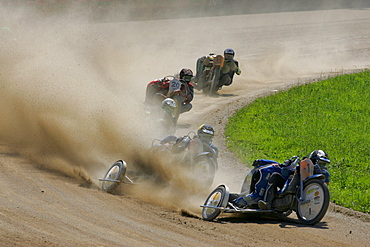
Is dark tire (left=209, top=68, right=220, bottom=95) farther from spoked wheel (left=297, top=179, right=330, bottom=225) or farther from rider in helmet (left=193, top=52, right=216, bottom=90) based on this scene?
spoked wheel (left=297, top=179, right=330, bottom=225)

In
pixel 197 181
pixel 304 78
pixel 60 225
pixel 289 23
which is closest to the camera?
pixel 60 225

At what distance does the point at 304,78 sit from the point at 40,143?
1828 cm

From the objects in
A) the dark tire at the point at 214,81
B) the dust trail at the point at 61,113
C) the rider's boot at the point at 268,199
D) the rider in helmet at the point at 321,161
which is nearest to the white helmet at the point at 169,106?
the dust trail at the point at 61,113

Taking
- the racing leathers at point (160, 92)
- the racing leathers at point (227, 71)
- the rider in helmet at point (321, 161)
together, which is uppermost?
the racing leathers at point (227, 71)

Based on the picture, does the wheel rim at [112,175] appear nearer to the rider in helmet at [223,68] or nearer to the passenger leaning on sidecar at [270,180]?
the passenger leaning on sidecar at [270,180]

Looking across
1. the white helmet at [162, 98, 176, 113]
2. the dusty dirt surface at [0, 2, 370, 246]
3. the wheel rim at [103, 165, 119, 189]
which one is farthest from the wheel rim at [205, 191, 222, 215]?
the white helmet at [162, 98, 176, 113]

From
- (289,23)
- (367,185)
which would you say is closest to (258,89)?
(367,185)

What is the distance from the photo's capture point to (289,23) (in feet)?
160

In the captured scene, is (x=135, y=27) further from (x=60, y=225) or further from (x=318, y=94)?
(x=60, y=225)

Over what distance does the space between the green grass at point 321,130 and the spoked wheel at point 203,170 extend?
9.30 feet

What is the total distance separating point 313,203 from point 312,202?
26mm

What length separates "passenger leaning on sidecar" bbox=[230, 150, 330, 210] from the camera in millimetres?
10242

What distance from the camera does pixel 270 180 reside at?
33.8 ft

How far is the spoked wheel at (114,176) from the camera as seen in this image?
39.7ft
